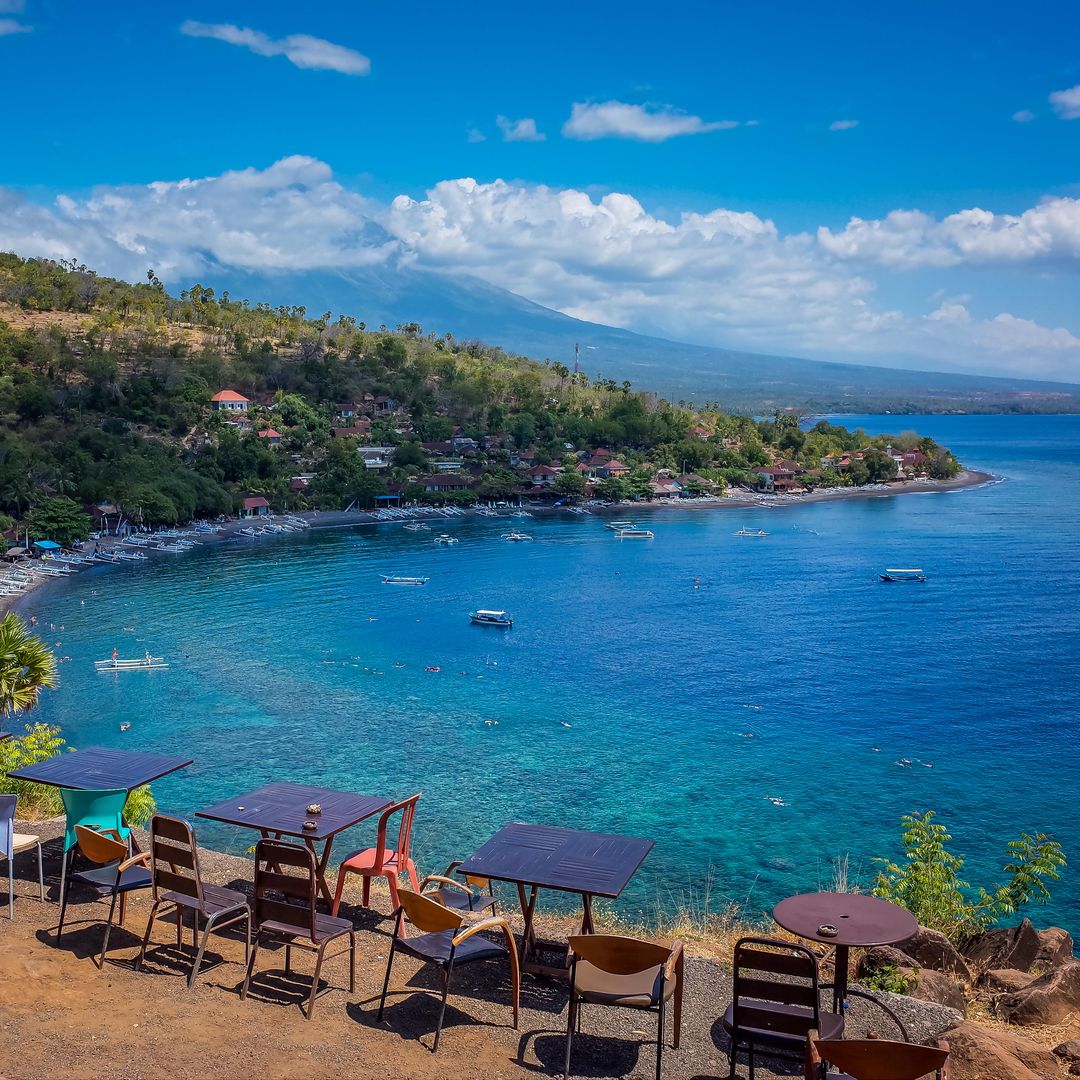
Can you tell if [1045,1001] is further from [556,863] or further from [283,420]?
[283,420]

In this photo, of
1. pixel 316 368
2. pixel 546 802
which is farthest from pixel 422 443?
pixel 546 802

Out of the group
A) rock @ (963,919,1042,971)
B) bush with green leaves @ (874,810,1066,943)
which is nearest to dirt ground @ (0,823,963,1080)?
rock @ (963,919,1042,971)

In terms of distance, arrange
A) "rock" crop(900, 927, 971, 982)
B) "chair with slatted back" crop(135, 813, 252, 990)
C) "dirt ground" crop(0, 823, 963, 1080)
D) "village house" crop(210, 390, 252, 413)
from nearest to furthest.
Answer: "dirt ground" crop(0, 823, 963, 1080) < "chair with slatted back" crop(135, 813, 252, 990) < "rock" crop(900, 927, 971, 982) < "village house" crop(210, 390, 252, 413)

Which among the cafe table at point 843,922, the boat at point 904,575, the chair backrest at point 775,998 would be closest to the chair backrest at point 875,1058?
the chair backrest at point 775,998

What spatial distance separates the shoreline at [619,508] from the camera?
5559 centimetres

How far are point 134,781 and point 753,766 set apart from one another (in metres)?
18.4

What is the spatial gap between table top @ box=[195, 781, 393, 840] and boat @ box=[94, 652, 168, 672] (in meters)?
25.7

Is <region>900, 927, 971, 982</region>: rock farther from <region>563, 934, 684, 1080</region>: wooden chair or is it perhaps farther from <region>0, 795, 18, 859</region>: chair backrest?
<region>0, 795, 18, 859</region>: chair backrest

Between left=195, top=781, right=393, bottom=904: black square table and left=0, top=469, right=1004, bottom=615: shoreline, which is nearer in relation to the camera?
left=195, top=781, right=393, bottom=904: black square table

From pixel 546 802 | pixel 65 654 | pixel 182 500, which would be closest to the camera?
pixel 546 802

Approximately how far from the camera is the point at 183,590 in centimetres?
4225

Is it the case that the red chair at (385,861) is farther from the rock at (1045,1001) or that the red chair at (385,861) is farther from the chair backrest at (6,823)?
the rock at (1045,1001)

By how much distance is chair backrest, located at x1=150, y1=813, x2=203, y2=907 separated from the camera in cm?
542

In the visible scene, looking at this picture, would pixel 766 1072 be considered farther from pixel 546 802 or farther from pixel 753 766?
pixel 753 766
